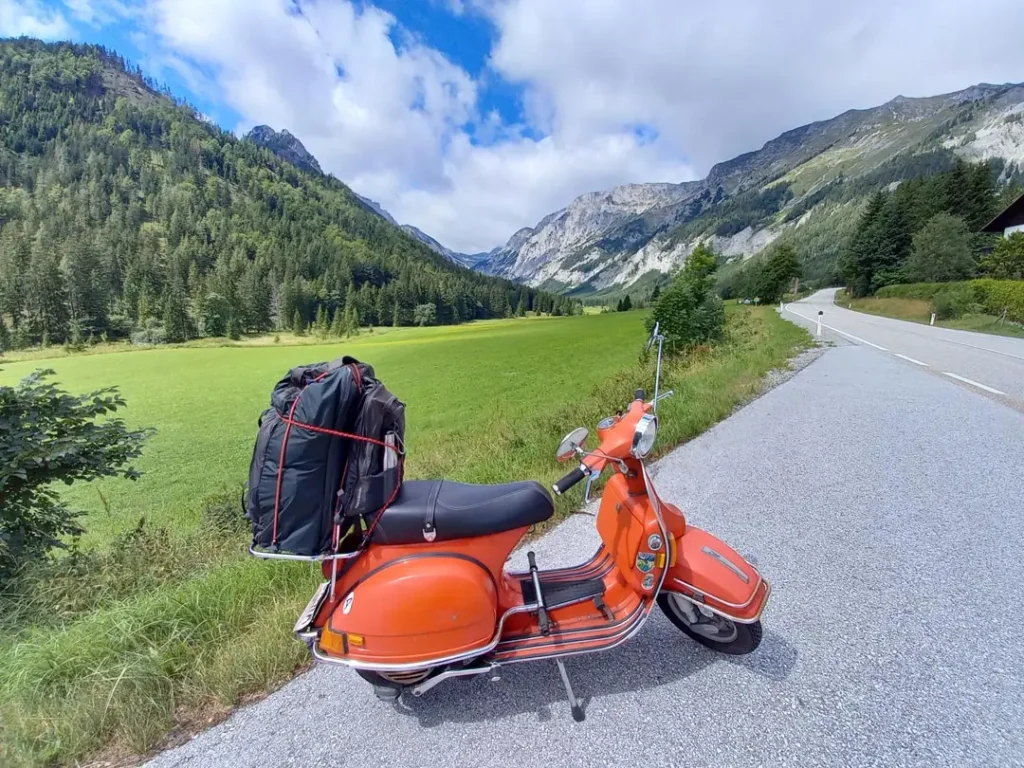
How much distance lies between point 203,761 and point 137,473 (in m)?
4.07

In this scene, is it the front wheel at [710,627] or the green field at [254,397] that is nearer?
the front wheel at [710,627]

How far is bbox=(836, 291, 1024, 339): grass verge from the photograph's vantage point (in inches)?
813

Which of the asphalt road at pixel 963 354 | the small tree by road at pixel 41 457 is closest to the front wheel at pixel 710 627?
the small tree by road at pixel 41 457

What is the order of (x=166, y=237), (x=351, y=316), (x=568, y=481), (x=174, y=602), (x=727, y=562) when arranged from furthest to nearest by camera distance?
1. (x=166, y=237)
2. (x=351, y=316)
3. (x=174, y=602)
4. (x=727, y=562)
5. (x=568, y=481)

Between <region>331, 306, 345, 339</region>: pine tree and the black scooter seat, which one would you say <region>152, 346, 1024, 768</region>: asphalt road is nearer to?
the black scooter seat

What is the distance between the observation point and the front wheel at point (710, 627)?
2.65 metres

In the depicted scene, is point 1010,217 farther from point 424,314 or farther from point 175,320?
point 175,320

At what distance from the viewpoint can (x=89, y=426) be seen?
479cm

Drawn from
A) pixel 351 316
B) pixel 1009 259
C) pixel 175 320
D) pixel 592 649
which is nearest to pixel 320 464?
pixel 592 649

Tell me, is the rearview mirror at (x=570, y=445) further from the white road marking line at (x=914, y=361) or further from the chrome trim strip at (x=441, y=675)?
the white road marking line at (x=914, y=361)

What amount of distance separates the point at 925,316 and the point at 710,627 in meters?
37.3

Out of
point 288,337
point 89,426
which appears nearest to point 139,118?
point 288,337

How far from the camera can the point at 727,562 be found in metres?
2.67

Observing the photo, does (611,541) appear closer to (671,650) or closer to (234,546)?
(671,650)
